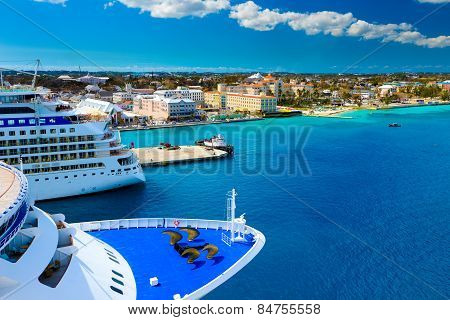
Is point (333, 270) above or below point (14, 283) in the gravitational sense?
below

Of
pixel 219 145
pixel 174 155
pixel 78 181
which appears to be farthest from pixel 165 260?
pixel 219 145

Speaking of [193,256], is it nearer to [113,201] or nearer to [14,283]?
[14,283]

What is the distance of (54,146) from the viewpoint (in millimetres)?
31703

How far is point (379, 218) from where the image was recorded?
28297mm

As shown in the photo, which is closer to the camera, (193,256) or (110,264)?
(110,264)

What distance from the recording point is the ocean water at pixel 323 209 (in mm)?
19578

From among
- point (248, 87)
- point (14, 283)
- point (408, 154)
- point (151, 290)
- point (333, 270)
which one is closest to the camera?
point (14, 283)

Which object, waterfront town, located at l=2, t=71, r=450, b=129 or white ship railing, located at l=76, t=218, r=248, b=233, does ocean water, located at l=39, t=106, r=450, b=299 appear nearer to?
white ship railing, located at l=76, t=218, r=248, b=233

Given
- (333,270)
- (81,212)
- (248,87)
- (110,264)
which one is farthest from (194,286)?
Result: (248,87)

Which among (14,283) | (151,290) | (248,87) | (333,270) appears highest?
(248,87)

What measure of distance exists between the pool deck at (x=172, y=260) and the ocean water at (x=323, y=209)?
8.32 ft

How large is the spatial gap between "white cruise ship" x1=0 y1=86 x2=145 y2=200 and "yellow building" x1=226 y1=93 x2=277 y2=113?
67297mm

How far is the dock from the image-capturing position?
151 feet

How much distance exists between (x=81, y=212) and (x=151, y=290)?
17.1m
